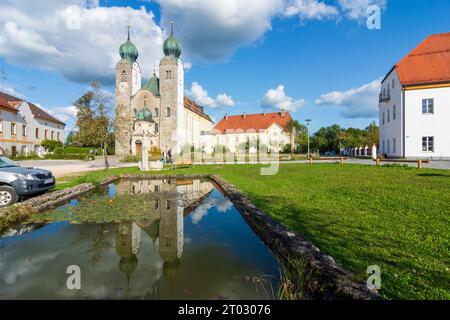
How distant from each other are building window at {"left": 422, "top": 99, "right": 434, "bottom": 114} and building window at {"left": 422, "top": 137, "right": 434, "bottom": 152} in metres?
2.89

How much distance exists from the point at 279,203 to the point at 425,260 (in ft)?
14.5

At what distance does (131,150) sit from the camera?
4691 centimetres

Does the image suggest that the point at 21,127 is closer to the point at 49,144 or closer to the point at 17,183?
the point at 49,144

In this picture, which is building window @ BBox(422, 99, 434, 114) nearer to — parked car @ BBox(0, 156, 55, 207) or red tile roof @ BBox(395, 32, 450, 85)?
red tile roof @ BBox(395, 32, 450, 85)

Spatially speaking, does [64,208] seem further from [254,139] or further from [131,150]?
[254,139]

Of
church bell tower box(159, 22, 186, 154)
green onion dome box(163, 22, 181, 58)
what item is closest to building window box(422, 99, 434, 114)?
church bell tower box(159, 22, 186, 154)

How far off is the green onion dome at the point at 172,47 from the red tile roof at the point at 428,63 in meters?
41.1

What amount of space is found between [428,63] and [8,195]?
37.2m

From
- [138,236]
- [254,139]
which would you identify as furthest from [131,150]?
[138,236]

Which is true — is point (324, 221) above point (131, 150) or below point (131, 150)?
below

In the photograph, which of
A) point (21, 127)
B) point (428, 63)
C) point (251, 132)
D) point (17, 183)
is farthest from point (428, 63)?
point (21, 127)

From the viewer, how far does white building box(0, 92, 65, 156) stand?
125 feet

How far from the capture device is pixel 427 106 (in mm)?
26141

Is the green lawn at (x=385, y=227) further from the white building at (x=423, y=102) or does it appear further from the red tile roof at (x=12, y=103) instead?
the red tile roof at (x=12, y=103)
